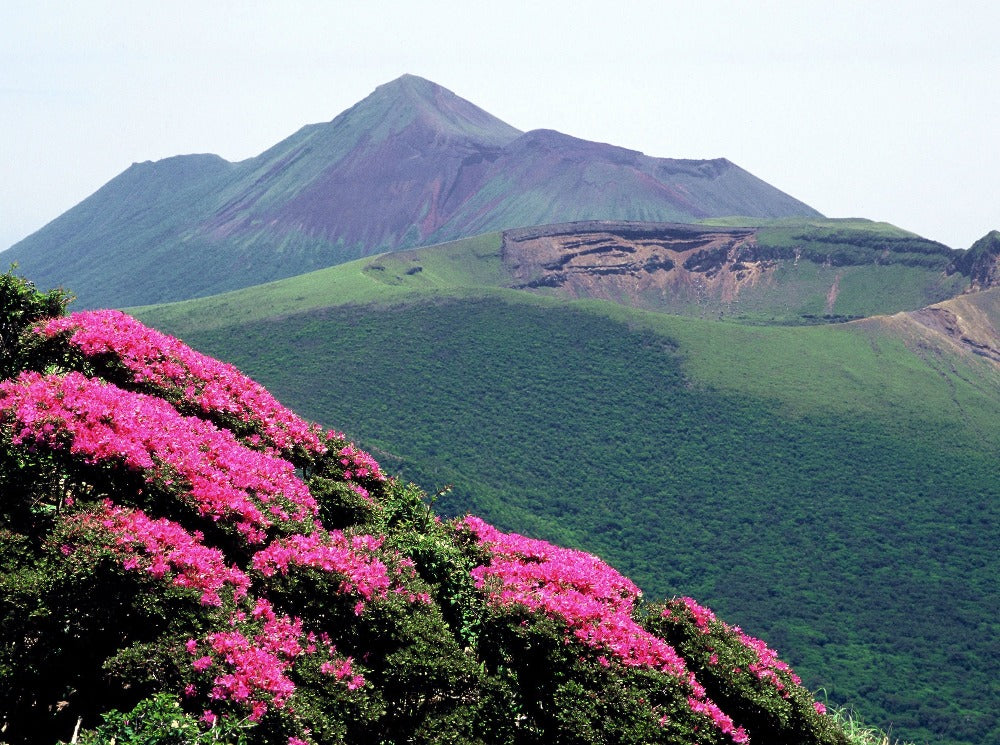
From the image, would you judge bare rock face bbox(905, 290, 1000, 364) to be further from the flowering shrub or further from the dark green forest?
the flowering shrub

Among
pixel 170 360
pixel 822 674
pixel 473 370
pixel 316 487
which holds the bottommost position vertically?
pixel 822 674

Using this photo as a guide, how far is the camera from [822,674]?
9275cm

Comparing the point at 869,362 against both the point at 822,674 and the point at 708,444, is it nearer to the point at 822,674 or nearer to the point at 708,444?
the point at 708,444

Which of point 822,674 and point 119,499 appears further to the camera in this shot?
point 822,674

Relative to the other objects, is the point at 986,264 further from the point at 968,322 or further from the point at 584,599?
the point at 584,599

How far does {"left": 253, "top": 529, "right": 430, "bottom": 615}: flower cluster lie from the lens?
34.0 feet

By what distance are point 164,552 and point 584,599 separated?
17.6 feet

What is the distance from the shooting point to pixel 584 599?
11.5 m

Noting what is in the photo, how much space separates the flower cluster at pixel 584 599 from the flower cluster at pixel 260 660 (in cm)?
250

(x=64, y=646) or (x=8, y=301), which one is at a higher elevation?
(x=8, y=301)

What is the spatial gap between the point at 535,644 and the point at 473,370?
143 m

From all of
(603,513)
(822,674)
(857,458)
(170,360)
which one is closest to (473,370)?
(603,513)

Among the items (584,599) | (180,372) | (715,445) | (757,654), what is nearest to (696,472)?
(715,445)

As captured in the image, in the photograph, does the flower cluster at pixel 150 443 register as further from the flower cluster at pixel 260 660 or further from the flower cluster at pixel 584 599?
the flower cluster at pixel 584 599
